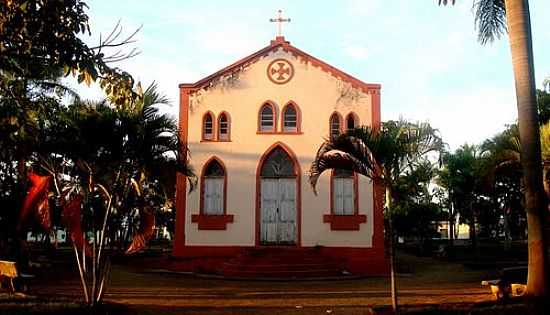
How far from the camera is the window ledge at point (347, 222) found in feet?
79.2

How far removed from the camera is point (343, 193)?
2462 centimetres

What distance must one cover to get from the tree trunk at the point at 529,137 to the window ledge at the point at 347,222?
13.9m

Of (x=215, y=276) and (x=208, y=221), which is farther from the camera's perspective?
(x=208, y=221)

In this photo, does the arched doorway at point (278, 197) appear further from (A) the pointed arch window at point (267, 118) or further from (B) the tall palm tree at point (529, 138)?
(B) the tall palm tree at point (529, 138)

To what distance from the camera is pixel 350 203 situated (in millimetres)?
24453

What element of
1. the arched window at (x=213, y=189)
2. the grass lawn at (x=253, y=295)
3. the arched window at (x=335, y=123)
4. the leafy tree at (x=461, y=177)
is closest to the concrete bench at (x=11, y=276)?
the grass lawn at (x=253, y=295)

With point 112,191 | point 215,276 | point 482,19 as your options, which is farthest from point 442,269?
point 112,191

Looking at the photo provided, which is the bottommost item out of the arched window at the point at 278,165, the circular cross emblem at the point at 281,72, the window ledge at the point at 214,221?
the window ledge at the point at 214,221

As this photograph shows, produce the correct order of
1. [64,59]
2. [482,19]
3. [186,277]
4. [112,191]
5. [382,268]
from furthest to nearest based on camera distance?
1. [382,268]
2. [186,277]
3. [482,19]
4. [112,191]
5. [64,59]

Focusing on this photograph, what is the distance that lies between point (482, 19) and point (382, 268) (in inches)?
488

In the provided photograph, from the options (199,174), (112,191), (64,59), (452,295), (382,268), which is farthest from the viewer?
(199,174)

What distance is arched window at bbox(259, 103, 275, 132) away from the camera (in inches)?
997

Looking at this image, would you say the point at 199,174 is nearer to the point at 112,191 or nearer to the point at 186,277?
the point at 186,277

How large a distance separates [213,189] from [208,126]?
2.70m
